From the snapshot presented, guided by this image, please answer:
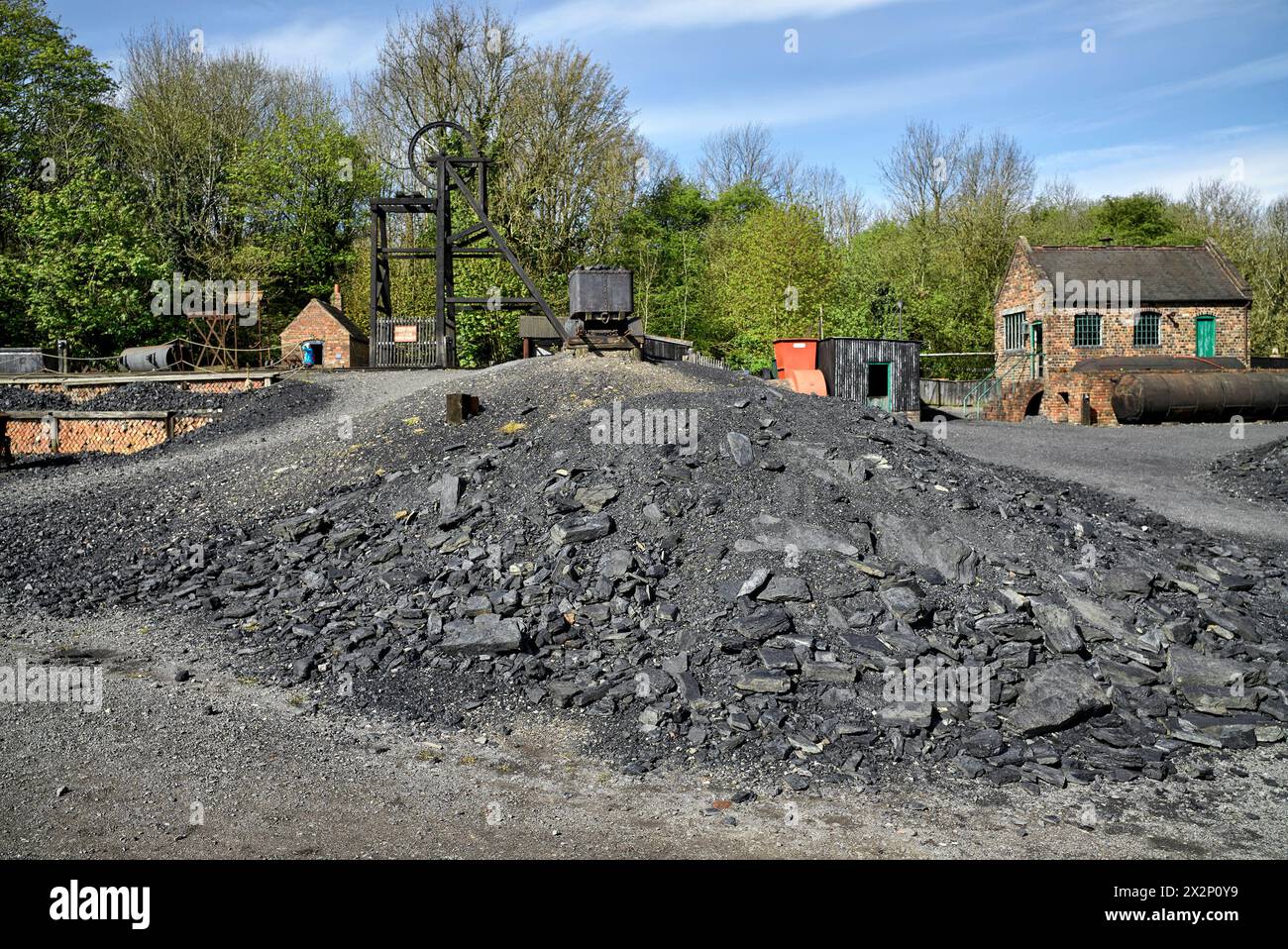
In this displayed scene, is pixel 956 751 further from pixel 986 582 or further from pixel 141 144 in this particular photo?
pixel 141 144

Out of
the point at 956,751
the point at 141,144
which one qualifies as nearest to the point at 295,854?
the point at 956,751

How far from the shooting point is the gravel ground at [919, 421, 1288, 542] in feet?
45.9

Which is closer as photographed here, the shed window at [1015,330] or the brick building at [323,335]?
the brick building at [323,335]

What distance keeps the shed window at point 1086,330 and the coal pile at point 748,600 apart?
76.4 feet

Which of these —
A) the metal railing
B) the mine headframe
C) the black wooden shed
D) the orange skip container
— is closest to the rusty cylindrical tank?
the metal railing

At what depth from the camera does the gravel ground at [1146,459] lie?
45.9ft

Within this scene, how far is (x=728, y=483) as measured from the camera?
9289 mm

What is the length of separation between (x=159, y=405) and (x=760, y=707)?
1898cm

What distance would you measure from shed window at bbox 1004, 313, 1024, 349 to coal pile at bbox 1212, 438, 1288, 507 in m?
16.3

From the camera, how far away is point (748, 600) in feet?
24.9

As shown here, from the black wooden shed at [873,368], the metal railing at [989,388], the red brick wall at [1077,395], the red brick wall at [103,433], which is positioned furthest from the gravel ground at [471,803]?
the metal railing at [989,388]

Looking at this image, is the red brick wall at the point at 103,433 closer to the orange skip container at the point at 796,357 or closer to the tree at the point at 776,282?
the orange skip container at the point at 796,357
